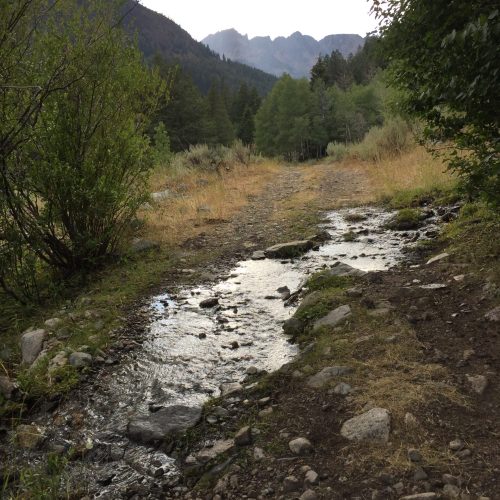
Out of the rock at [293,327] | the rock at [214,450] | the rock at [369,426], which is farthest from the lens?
the rock at [293,327]

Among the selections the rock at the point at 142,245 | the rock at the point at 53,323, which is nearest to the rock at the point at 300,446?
the rock at the point at 53,323

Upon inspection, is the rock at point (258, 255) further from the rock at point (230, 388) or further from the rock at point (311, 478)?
the rock at point (311, 478)

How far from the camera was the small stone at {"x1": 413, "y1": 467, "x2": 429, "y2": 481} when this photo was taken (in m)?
2.05

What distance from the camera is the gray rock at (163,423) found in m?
2.84

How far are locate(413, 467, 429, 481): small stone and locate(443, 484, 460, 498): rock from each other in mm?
100

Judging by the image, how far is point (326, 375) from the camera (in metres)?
3.07

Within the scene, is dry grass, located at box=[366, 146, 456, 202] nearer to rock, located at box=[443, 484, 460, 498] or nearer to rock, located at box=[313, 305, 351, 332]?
rock, located at box=[313, 305, 351, 332]

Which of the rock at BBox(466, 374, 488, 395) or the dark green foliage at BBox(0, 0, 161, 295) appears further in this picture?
the dark green foliage at BBox(0, 0, 161, 295)

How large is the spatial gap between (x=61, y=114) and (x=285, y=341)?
3824 millimetres

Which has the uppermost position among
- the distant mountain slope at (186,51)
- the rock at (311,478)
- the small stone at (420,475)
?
the distant mountain slope at (186,51)

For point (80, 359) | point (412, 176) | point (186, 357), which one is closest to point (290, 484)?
point (186, 357)

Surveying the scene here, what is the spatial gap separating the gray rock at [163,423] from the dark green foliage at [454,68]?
2915 mm

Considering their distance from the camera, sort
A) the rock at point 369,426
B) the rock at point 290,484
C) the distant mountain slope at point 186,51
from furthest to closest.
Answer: the distant mountain slope at point 186,51 → the rock at point 369,426 → the rock at point 290,484

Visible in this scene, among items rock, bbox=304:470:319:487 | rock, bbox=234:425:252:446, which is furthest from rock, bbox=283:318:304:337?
rock, bbox=304:470:319:487
